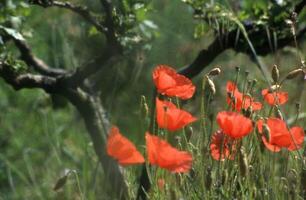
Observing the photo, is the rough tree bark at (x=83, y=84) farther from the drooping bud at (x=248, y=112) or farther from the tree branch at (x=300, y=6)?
the drooping bud at (x=248, y=112)

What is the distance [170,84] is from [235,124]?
219mm

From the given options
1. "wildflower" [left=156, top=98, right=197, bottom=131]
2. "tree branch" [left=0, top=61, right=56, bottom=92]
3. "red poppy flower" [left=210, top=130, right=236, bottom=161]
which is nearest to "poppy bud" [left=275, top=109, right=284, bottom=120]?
"red poppy flower" [left=210, top=130, right=236, bottom=161]

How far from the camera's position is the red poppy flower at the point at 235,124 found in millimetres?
1811

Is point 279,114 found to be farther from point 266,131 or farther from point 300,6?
point 300,6

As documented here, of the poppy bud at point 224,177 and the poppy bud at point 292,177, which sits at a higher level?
the poppy bud at point 224,177

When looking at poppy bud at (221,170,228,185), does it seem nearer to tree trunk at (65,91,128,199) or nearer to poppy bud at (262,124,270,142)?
poppy bud at (262,124,270,142)

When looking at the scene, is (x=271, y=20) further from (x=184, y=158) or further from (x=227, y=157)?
(x=184, y=158)

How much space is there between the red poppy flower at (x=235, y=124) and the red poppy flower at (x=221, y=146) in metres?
0.09

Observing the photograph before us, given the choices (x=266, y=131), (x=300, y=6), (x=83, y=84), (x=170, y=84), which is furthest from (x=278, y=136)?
(x=83, y=84)

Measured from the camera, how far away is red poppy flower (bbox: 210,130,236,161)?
1962 mm

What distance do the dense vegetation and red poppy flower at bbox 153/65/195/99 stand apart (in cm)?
3

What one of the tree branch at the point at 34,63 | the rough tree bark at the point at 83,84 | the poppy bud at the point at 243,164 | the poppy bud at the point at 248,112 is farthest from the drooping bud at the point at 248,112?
the tree branch at the point at 34,63

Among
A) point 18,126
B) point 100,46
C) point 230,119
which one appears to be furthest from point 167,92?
point 18,126

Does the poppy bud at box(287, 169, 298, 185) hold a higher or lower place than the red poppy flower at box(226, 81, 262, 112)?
lower
